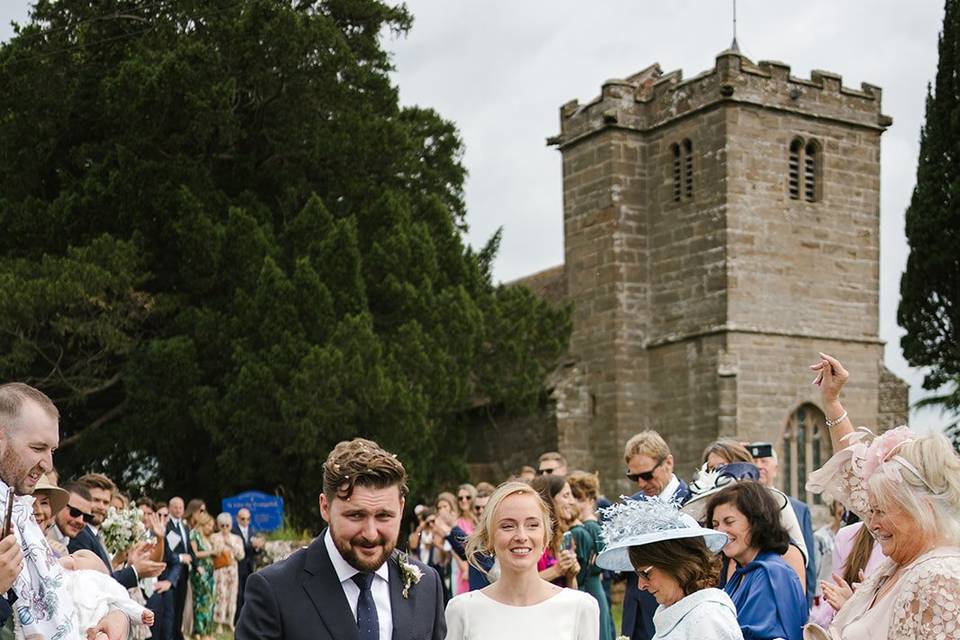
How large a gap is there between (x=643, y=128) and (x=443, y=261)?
7.18 meters

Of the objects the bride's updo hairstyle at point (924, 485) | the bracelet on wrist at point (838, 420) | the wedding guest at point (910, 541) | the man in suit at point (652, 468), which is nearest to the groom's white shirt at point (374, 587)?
the wedding guest at point (910, 541)

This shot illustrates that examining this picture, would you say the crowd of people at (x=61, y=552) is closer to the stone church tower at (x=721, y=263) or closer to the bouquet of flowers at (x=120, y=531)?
the bouquet of flowers at (x=120, y=531)

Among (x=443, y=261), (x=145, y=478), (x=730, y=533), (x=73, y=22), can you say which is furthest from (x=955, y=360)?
(x=730, y=533)

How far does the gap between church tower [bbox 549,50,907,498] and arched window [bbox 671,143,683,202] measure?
0.05 m

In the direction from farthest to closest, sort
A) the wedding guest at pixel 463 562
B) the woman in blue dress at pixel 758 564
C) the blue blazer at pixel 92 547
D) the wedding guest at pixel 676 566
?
the wedding guest at pixel 463 562
the blue blazer at pixel 92 547
the woman in blue dress at pixel 758 564
the wedding guest at pixel 676 566

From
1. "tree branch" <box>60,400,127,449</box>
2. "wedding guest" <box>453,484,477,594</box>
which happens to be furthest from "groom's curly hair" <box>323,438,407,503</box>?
"tree branch" <box>60,400,127,449</box>

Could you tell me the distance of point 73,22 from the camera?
26125 mm

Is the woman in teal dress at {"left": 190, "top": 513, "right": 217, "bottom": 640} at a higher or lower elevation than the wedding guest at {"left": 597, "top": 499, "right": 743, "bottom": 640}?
lower

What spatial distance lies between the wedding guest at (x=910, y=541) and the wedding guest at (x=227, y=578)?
13.7 metres

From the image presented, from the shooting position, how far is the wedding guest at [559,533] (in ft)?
24.5

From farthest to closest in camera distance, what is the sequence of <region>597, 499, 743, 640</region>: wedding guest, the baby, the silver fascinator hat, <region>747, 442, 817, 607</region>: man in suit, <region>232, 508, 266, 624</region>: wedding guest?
<region>232, 508, 266, 624</region>: wedding guest, <region>747, 442, 817, 607</region>: man in suit, the baby, the silver fascinator hat, <region>597, 499, 743, 640</region>: wedding guest

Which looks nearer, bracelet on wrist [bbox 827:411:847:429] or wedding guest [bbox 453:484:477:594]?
bracelet on wrist [bbox 827:411:847:429]

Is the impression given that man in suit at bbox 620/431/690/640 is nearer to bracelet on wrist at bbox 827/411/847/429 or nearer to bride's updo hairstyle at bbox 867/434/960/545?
bracelet on wrist at bbox 827/411/847/429

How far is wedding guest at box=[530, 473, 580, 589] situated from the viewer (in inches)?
295
